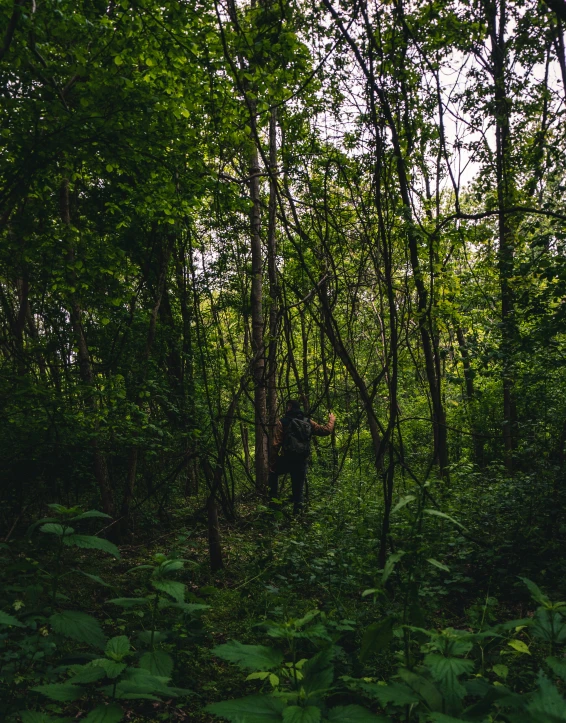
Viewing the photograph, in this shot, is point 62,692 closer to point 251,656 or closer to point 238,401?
point 251,656

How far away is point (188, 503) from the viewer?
977 centimetres

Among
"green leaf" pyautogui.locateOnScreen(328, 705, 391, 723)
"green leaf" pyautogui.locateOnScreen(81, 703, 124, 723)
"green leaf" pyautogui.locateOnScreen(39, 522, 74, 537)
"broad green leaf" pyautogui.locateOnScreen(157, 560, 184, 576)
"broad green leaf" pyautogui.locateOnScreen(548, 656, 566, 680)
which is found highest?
"green leaf" pyautogui.locateOnScreen(39, 522, 74, 537)

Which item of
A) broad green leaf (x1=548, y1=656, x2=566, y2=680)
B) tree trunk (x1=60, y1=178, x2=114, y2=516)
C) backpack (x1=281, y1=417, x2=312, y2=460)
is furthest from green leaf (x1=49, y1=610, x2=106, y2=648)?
backpack (x1=281, y1=417, x2=312, y2=460)

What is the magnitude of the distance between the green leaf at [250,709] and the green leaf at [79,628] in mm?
727

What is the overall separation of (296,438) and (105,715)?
6.67 m

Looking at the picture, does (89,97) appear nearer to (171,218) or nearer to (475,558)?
(171,218)

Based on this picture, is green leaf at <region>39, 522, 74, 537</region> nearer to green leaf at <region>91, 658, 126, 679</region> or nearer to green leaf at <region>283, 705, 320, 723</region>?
green leaf at <region>91, 658, 126, 679</region>

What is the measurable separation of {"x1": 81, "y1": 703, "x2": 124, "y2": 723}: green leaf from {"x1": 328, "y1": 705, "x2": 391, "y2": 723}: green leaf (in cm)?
68

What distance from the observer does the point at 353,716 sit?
59.8 inches

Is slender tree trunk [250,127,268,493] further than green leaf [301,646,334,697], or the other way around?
slender tree trunk [250,127,268,493]

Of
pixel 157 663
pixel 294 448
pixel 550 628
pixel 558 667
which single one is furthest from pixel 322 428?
pixel 558 667

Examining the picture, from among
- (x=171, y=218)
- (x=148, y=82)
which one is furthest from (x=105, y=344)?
(x=148, y=82)

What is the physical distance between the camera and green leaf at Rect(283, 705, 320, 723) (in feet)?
4.74

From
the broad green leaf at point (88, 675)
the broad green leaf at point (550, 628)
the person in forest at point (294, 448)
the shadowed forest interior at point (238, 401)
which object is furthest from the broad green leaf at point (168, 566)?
the person in forest at point (294, 448)
